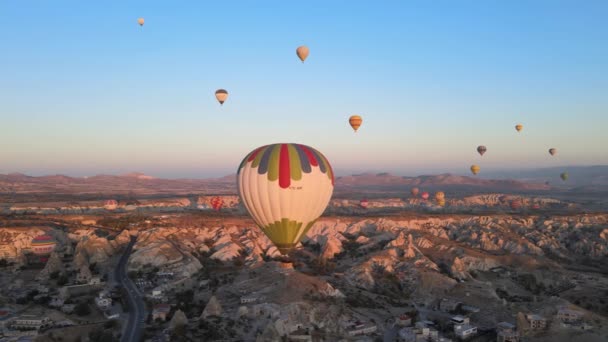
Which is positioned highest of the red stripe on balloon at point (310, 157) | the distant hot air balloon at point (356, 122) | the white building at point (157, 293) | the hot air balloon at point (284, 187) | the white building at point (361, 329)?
the distant hot air balloon at point (356, 122)

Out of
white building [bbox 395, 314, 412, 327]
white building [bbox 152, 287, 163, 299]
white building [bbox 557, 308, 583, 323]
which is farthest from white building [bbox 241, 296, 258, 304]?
white building [bbox 557, 308, 583, 323]

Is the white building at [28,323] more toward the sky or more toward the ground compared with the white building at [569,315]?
more toward the sky

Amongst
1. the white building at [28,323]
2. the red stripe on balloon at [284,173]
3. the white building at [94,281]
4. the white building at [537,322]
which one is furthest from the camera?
the white building at [94,281]

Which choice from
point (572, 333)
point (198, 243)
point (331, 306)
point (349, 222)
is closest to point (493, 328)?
point (572, 333)

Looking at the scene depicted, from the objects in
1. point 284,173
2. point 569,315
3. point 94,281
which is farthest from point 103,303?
point 569,315

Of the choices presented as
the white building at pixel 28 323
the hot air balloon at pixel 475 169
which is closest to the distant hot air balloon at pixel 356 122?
the white building at pixel 28 323

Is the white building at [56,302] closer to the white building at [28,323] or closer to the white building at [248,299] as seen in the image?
the white building at [28,323]

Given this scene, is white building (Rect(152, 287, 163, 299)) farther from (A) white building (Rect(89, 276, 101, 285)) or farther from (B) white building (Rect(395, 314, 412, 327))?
(B) white building (Rect(395, 314, 412, 327))

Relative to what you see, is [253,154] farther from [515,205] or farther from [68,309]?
[515,205]

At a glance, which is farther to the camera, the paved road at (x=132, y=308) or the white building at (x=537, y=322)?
the white building at (x=537, y=322)
